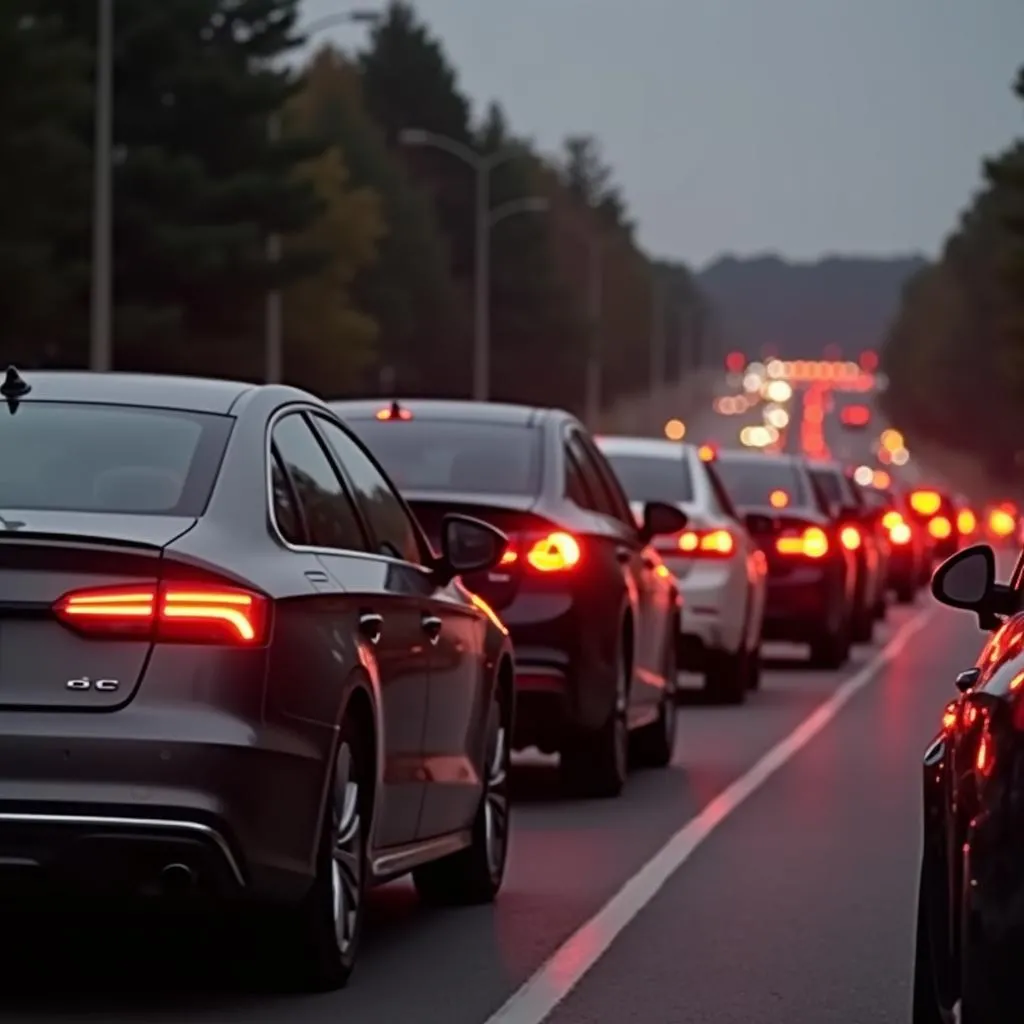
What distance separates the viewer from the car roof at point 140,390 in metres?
9.64

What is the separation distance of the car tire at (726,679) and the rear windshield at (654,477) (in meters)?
1.47

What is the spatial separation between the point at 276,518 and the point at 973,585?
182 cm

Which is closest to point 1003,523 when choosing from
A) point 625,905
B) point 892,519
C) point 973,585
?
point 892,519

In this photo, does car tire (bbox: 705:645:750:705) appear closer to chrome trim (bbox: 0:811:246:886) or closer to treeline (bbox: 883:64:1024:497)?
chrome trim (bbox: 0:811:246:886)

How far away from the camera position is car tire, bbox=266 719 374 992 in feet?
29.7

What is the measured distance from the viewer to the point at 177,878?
850cm

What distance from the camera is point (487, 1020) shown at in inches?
355

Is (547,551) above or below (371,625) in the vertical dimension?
below

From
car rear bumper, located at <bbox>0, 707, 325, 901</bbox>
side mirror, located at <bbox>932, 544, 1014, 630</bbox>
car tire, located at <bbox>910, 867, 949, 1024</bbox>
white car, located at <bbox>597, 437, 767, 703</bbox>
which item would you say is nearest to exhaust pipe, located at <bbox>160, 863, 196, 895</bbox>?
car rear bumper, located at <bbox>0, 707, 325, 901</bbox>

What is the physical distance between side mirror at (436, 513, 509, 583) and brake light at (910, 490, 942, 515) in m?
47.7

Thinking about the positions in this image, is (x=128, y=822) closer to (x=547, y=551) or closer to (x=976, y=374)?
(x=547, y=551)

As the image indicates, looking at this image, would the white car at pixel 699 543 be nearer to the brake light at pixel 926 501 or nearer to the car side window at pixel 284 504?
the car side window at pixel 284 504

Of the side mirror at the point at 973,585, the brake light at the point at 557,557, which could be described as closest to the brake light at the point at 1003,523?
the brake light at the point at 557,557

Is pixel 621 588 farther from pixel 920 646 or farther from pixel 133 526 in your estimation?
pixel 920 646
